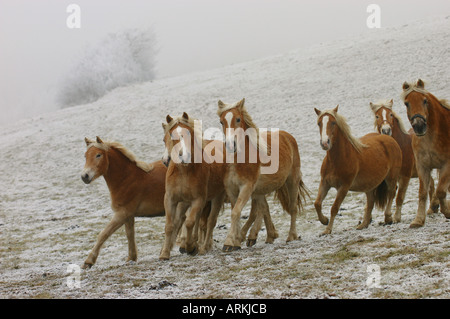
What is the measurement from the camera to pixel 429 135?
7.94 meters

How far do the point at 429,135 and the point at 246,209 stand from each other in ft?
22.5

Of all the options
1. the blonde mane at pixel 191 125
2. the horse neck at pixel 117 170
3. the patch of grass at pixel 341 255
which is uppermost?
the blonde mane at pixel 191 125

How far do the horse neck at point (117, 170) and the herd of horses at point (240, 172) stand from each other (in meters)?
0.02

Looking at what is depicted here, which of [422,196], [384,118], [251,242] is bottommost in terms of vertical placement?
[251,242]

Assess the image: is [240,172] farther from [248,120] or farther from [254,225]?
[254,225]

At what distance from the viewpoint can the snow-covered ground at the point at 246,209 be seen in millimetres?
5973

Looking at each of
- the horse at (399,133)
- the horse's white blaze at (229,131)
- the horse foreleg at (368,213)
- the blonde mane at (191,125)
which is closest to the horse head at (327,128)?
the horse's white blaze at (229,131)

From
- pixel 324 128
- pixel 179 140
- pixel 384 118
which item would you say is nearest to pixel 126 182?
pixel 179 140

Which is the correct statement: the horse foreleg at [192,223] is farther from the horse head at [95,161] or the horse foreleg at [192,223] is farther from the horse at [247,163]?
the horse head at [95,161]

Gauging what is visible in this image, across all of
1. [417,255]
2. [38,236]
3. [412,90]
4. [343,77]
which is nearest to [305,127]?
[343,77]

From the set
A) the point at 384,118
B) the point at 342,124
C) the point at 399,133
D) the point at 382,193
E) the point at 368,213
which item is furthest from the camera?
the point at 399,133

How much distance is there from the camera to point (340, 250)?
7.13m

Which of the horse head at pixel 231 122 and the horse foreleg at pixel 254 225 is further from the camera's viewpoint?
the horse foreleg at pixel 254 225

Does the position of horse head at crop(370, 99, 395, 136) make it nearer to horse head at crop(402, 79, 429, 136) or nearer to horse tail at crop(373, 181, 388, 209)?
horse tail at crop(373, 181, 388, 209)
